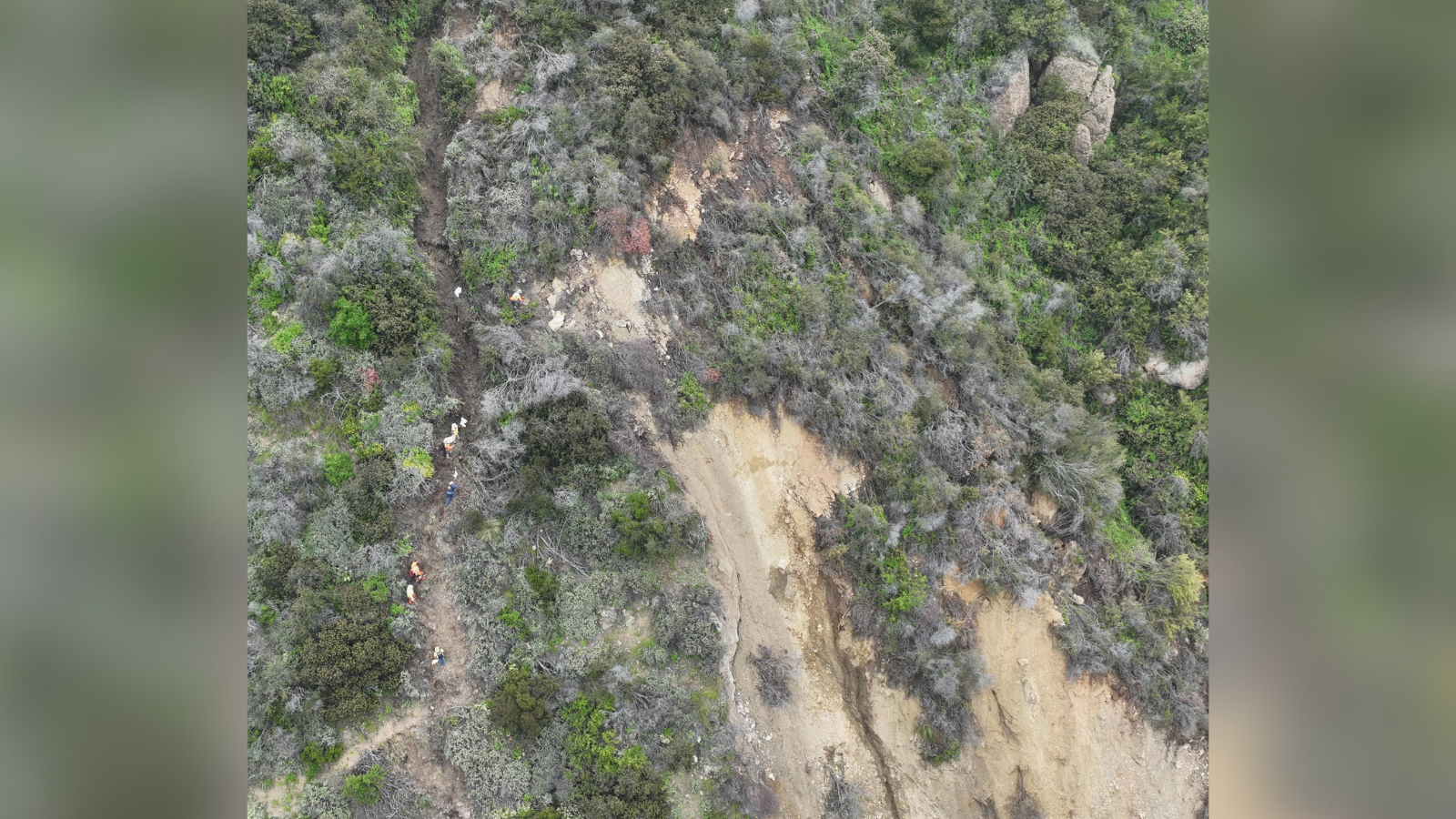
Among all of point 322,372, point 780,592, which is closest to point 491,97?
point 322,372

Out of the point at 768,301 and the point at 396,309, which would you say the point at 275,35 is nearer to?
the point at 396,309

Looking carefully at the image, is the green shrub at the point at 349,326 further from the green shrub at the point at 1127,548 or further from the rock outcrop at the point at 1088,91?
the rock outcrop at the point at 1088,91

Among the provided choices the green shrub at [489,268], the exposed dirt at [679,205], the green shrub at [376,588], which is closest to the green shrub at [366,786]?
the green shrub at [376,588]

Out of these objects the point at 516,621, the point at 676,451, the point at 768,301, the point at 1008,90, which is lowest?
the point at 516,621
